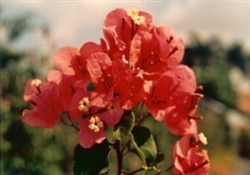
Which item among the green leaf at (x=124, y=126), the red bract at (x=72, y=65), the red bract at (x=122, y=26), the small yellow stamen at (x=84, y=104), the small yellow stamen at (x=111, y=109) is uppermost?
the red bract at (x=122, y=26)

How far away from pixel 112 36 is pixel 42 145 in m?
3.85

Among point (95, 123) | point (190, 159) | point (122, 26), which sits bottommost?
point (190, 159)

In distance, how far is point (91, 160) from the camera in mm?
1150

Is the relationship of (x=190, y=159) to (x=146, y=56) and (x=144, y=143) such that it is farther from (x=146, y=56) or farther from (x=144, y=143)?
(x=146, y=56)

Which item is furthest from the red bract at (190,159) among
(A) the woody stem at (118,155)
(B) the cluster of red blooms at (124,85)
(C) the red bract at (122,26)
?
(C) the red bract at (122,26)

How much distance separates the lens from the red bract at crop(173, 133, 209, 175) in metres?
1.19

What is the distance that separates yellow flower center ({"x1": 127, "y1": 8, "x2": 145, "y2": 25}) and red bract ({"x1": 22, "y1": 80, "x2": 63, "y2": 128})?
17 centimetres

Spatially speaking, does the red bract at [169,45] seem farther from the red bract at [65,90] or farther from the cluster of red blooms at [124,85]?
the red bract at [65,90]

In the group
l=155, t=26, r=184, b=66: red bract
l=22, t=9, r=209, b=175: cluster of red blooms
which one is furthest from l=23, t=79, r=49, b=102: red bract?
l=155, t=26, r=184, b=66: red bract

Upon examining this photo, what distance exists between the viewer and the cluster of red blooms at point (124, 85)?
1.11m

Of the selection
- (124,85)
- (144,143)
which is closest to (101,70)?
(124,85)

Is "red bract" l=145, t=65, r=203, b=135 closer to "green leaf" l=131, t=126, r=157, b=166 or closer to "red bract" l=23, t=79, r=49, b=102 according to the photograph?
"green leaf" l=131, t=126, r=157, b=166

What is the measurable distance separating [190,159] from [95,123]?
188 mm

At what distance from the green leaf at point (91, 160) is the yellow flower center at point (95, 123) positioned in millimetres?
51
